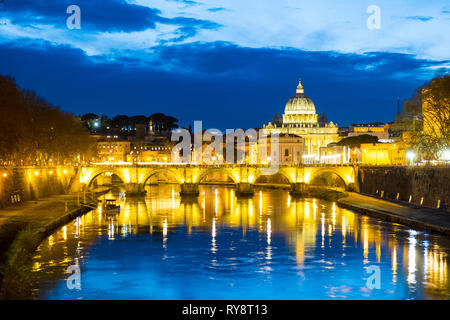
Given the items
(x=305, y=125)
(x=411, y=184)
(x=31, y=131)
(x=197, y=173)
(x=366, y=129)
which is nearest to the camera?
(x=411, y=184)

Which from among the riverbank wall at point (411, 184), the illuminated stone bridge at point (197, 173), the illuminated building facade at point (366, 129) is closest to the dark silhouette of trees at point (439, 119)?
the riverbank wall at point (411, 184)

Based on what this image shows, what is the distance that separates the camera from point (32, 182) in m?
49.2

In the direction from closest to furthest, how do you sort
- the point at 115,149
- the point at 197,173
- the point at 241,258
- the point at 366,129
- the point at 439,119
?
1. the point at 241,258
2. the point at 439,119
3. the point at 197,173
4. the point at 115,149
5. the point at 366,129

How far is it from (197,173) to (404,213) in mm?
31645

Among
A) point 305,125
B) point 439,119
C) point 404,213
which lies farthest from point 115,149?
point 404,213

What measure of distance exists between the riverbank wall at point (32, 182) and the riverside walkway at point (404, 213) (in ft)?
76.9

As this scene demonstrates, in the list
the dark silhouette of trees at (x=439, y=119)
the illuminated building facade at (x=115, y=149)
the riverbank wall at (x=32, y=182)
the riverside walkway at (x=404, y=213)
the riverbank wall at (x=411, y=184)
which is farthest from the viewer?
the illuminated building facade at (x=115, y=149)

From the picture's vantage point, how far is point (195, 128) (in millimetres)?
159875

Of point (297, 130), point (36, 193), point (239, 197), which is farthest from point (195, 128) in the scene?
point (36, 193)

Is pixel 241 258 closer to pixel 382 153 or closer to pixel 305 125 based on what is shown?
pixel 382 153

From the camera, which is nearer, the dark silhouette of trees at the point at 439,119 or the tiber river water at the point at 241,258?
the tiber river water at the point at 241,258

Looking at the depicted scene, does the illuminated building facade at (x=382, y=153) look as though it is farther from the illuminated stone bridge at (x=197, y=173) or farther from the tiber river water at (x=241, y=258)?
the tiber river water at (x=241, y=258)

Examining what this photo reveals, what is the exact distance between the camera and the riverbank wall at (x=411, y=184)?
41688mm
